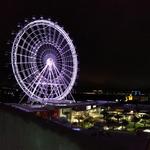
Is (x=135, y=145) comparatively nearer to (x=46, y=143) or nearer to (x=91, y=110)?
(x=46, y=143)

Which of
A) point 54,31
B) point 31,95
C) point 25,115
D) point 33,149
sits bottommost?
point 33,149

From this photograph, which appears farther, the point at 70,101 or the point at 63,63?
the point at 70,101

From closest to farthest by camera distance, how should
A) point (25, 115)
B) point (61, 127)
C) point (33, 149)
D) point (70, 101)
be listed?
point (61, 127) → point (33, 149) → point (25, 115) → point (70, 101)

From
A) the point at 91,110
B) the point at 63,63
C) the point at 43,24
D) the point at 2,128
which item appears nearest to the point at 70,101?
the point at 91,110

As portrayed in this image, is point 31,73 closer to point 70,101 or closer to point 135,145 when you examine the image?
point 70,101

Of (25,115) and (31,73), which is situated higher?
(31,73)

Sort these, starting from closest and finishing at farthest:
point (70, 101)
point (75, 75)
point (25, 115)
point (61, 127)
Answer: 1. point (61, 127)
2. point (25, 115)
3. point (75, 75)
4. point (70, 101)

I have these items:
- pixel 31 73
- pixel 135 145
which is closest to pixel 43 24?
pixel 31 73

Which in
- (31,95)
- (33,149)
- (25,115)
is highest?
(31,95)

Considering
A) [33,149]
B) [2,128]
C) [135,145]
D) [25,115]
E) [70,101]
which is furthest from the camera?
[70,101]
